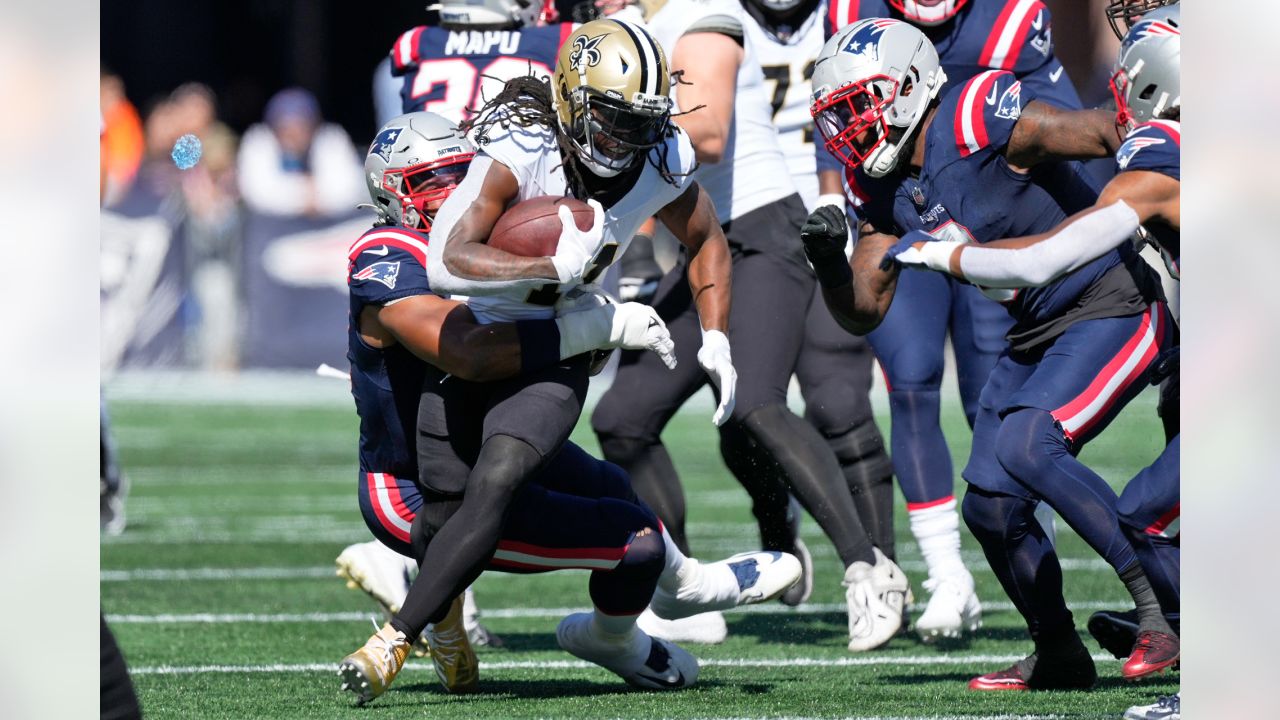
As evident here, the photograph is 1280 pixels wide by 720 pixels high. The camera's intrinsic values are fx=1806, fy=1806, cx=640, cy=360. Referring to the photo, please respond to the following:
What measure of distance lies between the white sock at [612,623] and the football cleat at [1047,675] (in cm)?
81

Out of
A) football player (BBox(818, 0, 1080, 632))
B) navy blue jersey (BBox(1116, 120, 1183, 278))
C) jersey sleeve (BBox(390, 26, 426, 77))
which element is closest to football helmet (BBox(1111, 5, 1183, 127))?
navy blue jersey (BBox(1116, 120, 1183, 278))

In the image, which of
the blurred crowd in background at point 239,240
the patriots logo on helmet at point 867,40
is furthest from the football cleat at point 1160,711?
the blurred crowd in background at point 239,240

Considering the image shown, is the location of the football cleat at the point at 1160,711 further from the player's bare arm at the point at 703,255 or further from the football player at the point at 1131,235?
the player's bare arm at the point at 703,255

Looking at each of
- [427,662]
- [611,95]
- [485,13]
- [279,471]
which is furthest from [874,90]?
[279,471]

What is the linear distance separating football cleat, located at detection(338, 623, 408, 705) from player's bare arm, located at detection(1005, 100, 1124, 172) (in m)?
1.78

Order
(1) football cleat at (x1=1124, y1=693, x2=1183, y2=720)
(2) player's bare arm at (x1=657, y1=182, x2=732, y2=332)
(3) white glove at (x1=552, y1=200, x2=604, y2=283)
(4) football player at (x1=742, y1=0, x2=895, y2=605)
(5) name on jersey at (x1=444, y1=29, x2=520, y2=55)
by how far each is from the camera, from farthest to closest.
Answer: (5) name on jersey at (x1=444, y1=29, x2=520, y2=55) < (4) football player at (x1=742, y1=0, x2=895, y2=605) < (2) player's bare arm at (x1=657, y1=182, x2=732, y2=332) < (3) white glove at (x1=552, y1=200, x2=604, y2=283) < (1) football cleat at (x1=1124, y1=693, x2=1183, y2=720)

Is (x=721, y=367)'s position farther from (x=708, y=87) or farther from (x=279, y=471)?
(x=279, y=471)

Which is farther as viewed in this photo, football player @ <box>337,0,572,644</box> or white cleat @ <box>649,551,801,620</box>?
football player @ <box>337,0,572,644</box>

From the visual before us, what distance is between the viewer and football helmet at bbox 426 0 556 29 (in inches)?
A: 225

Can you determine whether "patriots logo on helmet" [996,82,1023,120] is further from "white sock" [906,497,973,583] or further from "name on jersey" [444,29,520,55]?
"name on jersey" [444,29,520,55]

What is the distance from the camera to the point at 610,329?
156 inches

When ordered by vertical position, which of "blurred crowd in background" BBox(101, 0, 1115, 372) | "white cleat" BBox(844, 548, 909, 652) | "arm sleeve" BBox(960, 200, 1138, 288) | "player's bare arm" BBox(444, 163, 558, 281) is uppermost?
"arm sleeve" BBox(960, 200, 1138, 288)

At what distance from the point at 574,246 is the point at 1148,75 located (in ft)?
4.53
